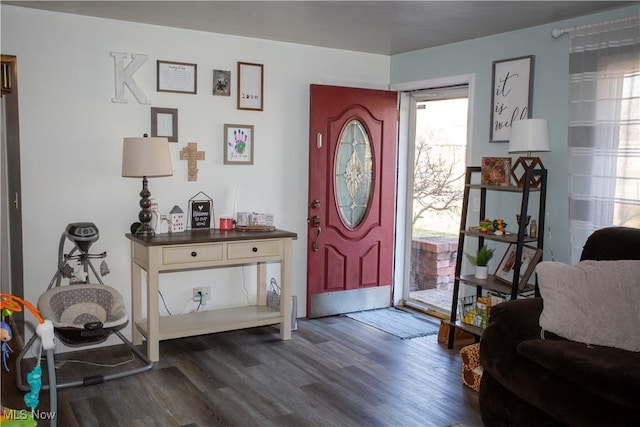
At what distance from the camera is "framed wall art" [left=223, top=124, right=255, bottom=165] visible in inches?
175

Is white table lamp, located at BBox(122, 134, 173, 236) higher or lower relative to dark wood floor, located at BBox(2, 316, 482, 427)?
higher

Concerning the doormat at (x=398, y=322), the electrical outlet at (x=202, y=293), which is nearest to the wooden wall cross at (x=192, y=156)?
the electrical outlet at (x=202, y=293)

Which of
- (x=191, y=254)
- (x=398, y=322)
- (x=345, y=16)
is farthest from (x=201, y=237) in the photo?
(x=398, y=322)

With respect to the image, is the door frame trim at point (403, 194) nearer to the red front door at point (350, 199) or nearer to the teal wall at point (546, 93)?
the red front door at point (350, 199)

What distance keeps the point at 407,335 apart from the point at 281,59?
92.7 inches

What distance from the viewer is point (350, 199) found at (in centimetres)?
501

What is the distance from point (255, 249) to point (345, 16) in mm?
1665

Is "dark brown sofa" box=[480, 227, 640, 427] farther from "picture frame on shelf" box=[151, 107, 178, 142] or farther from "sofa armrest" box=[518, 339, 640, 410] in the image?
"picture frame on shelf" box=[151, 107, 178, 142]

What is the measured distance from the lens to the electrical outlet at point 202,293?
4.43m

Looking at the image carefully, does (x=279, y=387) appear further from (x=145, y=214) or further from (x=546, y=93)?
(x=546, y=93)

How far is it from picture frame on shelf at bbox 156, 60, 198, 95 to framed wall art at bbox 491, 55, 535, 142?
2.17m

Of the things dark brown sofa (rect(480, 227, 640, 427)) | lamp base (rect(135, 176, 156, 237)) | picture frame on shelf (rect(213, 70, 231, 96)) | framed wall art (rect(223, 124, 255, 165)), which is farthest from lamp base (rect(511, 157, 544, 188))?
lamp base (rect(135, 176, 156, 237))

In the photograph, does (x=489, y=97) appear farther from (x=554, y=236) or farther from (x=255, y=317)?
(x=255, y=317)

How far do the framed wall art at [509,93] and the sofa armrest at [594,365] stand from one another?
1.92 metres
